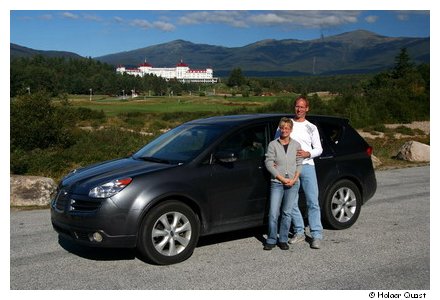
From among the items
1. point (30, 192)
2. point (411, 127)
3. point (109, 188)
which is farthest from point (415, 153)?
point (411, 127)

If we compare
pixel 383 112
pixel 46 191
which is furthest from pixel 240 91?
pixel 46 191

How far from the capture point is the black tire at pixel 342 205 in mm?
7023

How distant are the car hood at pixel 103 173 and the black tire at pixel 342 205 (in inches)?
98.0

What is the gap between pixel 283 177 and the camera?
6.01 m

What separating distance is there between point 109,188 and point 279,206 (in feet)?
6.84

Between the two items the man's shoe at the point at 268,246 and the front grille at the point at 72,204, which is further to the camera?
the man's shoe at the point at 268,246

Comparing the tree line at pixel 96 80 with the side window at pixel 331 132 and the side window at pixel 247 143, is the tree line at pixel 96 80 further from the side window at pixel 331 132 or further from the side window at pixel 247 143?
the side window at pixel 247 143

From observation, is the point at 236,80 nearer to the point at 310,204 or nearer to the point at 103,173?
the point at 310,204

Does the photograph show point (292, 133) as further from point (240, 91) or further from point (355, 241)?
point (240, 91)

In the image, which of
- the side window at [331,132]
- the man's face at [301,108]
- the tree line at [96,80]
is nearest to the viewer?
the man's face at [301,108]

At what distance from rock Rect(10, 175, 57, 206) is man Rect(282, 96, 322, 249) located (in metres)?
5.29

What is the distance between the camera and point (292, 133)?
6391 mm

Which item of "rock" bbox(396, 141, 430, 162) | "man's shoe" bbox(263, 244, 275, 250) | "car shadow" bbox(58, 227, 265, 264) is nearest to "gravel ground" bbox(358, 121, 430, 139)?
"rock" bbox(396, 141, 430, 162)

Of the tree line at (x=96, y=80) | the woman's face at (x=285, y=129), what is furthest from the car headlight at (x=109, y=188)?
the tree line at (x=96, y=80)
